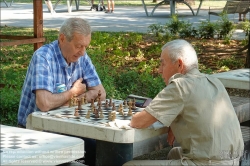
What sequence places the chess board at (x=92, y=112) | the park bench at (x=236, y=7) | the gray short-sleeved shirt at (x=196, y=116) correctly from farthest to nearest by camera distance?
1. the park bench at (x=236, y=7)
2. the chess board at (x=92, y=112)
3. the gray short-sleeved shirt at (x=196, y=116)

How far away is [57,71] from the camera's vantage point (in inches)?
167

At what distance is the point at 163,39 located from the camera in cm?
1234

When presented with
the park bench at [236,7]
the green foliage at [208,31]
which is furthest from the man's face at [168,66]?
the park bench at [236,7]

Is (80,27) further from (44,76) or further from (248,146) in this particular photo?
(248,146)

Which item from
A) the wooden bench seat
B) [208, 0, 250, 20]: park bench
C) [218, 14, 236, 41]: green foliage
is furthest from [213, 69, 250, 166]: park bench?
[208, 0, 250, 20]: park bench

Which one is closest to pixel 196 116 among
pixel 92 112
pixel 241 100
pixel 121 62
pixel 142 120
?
pixel 142 120

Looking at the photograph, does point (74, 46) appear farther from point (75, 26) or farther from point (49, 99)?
point (49, 99)

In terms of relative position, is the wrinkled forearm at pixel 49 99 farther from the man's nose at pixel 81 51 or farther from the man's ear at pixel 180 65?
the man's ear at pixel 180 65

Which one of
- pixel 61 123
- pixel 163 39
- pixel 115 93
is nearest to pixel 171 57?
pixel 61 123

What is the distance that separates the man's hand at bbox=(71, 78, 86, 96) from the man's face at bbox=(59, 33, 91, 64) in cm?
17

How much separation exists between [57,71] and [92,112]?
20.2 inches

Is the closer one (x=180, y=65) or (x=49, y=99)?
(x=180, y=65)

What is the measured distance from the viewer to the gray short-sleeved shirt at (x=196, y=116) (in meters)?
3.46

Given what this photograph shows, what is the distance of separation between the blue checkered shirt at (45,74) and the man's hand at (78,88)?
2.8 inches
